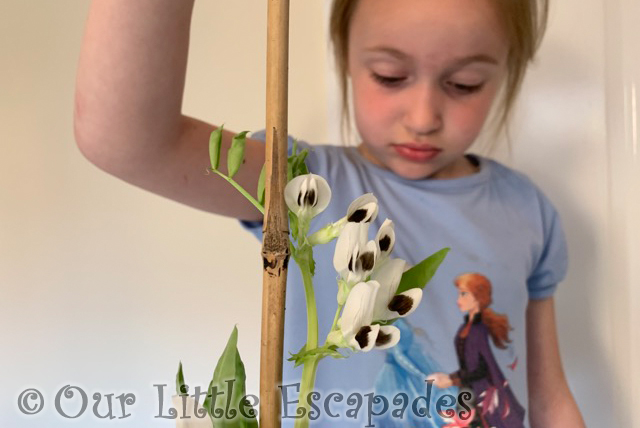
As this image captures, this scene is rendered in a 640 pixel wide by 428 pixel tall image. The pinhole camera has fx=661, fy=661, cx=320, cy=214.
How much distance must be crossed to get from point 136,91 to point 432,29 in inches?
10.3

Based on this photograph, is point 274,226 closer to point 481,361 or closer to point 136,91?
point 136,91

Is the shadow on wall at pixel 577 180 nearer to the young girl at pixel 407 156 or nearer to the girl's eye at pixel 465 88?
the young girl at pixel 407 156

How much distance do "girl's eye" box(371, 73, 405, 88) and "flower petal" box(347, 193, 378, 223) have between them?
32 cm

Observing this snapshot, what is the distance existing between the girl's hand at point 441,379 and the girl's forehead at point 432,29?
264mm

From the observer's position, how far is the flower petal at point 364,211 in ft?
0.82

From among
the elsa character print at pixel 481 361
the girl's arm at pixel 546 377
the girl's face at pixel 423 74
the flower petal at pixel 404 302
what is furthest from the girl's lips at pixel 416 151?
the flower petal at pixel 404 302

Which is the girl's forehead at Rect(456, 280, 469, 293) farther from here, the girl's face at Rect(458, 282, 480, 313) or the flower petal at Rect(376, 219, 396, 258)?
the flower petal at Rect(376, 219, 396, 258)

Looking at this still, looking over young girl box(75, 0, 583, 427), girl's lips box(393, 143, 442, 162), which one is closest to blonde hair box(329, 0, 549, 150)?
young girl box(75, 0, 583, 427)

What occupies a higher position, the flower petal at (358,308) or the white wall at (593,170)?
the white wall at (593,170)

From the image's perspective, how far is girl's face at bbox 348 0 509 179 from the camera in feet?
1.77

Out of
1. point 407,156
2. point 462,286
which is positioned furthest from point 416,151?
point 462,286

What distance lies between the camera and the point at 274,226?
9.0 inches

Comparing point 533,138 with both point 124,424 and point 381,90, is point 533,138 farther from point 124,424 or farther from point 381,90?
point 124,424

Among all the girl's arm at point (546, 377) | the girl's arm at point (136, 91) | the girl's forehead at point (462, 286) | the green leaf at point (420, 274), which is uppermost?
the girl's arm at point (136, 91)
